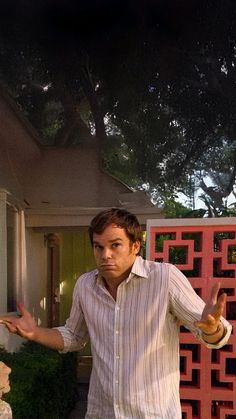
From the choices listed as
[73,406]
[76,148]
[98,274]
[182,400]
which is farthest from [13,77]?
[98,274]

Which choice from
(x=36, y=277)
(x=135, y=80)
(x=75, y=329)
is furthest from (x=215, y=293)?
(x=135, y=80)

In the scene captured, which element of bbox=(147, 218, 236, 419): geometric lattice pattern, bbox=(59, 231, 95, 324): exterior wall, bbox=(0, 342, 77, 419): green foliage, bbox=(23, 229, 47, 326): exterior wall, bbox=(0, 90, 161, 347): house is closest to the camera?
bbox=(147, 218, 236, 419): geometric lattice pattern

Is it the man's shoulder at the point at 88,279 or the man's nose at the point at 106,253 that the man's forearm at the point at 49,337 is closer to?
the man's shoulder at the point at 88,279

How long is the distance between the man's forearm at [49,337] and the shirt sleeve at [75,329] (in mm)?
18

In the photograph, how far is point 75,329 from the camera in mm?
1812

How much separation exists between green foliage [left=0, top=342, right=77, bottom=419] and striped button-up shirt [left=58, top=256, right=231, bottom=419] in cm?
153

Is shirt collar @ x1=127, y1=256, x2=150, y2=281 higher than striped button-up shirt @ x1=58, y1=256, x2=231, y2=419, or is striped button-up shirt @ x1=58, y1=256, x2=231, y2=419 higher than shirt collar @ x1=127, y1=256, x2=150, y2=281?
shirt collar @ x1=127, y1=256, x2=150, y2=281

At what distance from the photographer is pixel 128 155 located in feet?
21.0

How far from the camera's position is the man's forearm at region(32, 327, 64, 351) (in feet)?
5.57

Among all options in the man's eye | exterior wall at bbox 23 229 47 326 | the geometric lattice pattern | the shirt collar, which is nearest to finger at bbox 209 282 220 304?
the shirt collar

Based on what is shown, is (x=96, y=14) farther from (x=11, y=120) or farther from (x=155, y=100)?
(x=11, y=120)

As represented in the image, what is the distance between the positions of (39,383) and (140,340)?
2.45 metres

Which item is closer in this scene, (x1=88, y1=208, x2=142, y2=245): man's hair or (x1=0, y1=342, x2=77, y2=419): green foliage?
(x1=88, y1=208, x2=142, y2=245): man's hair

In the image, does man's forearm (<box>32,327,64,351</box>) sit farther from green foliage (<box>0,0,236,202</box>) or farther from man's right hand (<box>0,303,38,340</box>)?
green foliage (<box>0,0,236,202</box>)
